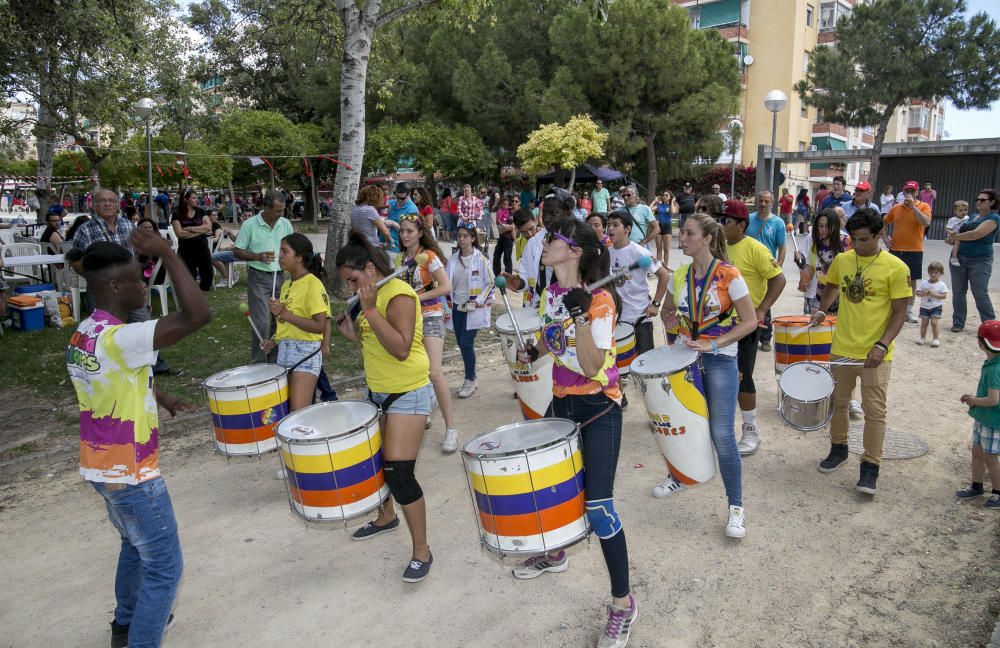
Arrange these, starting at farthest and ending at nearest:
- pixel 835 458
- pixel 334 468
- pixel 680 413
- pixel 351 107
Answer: pixel 351 107 < pixel 835 458 < pixel 680 413 < pixel 334 468

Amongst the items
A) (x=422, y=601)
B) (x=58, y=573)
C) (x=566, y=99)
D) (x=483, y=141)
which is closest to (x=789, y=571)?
(x=422, y=601)

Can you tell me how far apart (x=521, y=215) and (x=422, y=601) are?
430 cm

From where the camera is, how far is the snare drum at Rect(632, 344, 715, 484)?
3725mm

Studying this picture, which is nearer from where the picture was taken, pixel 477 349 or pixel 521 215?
pixel 521 215

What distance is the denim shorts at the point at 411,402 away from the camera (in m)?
3.74

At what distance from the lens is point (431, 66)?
31.2 m

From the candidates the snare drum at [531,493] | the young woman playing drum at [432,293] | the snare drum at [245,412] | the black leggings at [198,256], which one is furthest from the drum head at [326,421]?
the black leggings at [198,256]

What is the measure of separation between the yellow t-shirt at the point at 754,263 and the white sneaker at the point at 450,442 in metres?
2.52

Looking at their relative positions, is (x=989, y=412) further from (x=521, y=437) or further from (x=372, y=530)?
(x=372, y=530)

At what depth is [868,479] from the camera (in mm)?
4582

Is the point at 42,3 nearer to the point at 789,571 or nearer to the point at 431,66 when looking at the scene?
the point at 789,571

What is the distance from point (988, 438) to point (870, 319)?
976 millimetres

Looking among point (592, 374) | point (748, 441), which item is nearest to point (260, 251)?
point (592, 374)

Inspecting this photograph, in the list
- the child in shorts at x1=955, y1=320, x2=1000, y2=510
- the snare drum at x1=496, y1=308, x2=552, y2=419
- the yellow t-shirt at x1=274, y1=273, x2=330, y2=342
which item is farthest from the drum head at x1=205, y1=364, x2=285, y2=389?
the child in shorts at x1=955, y1=320, x2=1000, y2=510
